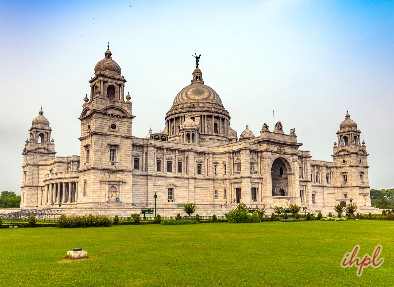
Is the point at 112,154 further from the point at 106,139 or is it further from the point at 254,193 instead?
the point at 254,193

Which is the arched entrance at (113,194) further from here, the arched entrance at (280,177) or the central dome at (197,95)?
the central dome at (197,95)

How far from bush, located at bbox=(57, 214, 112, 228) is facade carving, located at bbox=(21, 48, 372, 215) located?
16028 millimetres

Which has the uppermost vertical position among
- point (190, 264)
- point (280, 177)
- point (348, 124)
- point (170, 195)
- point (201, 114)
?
point (201, 114)

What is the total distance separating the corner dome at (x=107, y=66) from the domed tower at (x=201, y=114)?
24838 mm

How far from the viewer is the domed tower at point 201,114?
88125 millimetres

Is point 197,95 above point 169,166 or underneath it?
above

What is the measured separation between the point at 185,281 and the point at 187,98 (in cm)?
7983

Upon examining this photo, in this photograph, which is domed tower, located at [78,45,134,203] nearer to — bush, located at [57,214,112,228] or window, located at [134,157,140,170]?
window, located at [134,157,140,170]

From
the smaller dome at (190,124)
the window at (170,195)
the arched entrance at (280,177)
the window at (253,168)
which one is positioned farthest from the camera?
the smaller dome at (190,124)

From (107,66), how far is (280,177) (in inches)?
1572

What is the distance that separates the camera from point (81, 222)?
35531 mm

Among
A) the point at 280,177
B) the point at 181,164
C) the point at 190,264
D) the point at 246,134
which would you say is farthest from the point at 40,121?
the point at 190,264

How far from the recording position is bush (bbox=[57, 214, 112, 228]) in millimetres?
34844

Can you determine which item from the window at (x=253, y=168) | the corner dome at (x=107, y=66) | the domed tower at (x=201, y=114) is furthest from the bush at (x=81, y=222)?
the domed tower at (x=201, y=114)
